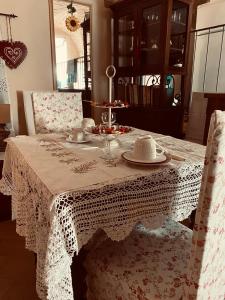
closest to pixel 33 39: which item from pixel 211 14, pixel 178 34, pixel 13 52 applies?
pixel 13 52

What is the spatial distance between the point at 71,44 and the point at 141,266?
232 centimetres

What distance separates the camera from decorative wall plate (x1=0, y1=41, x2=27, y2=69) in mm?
2166

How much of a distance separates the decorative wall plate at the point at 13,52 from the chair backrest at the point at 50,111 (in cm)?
63

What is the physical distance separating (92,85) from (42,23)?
79 centimetres

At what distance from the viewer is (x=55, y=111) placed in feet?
6.23

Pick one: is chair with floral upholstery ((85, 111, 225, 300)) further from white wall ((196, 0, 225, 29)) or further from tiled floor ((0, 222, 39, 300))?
white wall ((196, 0, 225, 29))

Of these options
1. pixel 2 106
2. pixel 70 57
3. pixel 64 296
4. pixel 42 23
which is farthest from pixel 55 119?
pixel 64 296

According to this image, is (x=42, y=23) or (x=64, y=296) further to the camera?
(x=42, y=23)

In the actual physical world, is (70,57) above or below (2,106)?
above

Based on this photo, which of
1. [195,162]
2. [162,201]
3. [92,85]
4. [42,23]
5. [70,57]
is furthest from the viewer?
[92,85]

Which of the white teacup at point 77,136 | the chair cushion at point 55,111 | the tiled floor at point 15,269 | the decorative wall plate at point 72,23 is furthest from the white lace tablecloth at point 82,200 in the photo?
the decorative wall plate at point 72,23

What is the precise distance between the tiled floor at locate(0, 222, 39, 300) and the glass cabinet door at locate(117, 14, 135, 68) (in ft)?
6.73

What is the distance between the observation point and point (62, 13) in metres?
2.42

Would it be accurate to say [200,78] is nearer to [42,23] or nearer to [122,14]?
[122,14]
